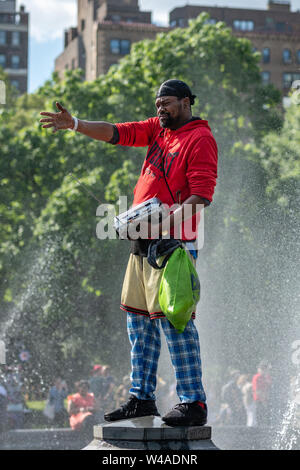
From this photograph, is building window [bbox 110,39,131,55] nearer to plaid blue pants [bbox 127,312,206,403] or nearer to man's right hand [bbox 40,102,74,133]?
man's right hand [bbox 40,102,74,133]

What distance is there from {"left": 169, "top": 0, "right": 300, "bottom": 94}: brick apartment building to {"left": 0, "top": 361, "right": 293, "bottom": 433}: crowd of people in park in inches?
1460

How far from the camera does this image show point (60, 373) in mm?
20031

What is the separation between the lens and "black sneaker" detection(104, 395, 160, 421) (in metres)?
4.70

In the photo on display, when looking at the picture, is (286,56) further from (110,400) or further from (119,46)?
(110,400)

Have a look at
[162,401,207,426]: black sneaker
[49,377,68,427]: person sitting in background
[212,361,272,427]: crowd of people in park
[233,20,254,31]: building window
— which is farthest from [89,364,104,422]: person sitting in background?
[233,20,254,31]: building window

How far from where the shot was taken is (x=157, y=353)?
15.7ft

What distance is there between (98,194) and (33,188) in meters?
3.46

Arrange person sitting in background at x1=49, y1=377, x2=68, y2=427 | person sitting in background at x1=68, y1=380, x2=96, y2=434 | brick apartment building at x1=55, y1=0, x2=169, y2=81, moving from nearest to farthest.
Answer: person sitting in background at x1=68, y1=380, x2=96, y2=434 < person sitting in background at x1=49, y1=377, x2=68, y2=427 < brick apartment building at x1=55, y1=0, x2=169, y2=81

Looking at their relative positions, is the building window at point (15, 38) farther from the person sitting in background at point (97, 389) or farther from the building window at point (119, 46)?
the person sitting in background at point (97, 389)

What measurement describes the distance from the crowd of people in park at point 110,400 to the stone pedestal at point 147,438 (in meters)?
8.76

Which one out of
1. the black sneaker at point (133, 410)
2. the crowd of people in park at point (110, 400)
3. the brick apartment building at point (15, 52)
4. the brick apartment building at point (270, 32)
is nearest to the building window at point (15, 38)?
the brick apartment building at point (15, 52)

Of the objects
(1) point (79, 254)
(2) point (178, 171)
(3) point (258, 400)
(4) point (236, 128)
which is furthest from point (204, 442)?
Answer: (4) point (236, 128)

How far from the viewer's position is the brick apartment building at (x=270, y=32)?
177ft

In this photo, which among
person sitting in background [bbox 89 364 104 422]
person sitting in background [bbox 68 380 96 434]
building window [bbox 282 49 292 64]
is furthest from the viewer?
building window [bbox 282 49 292 64]
